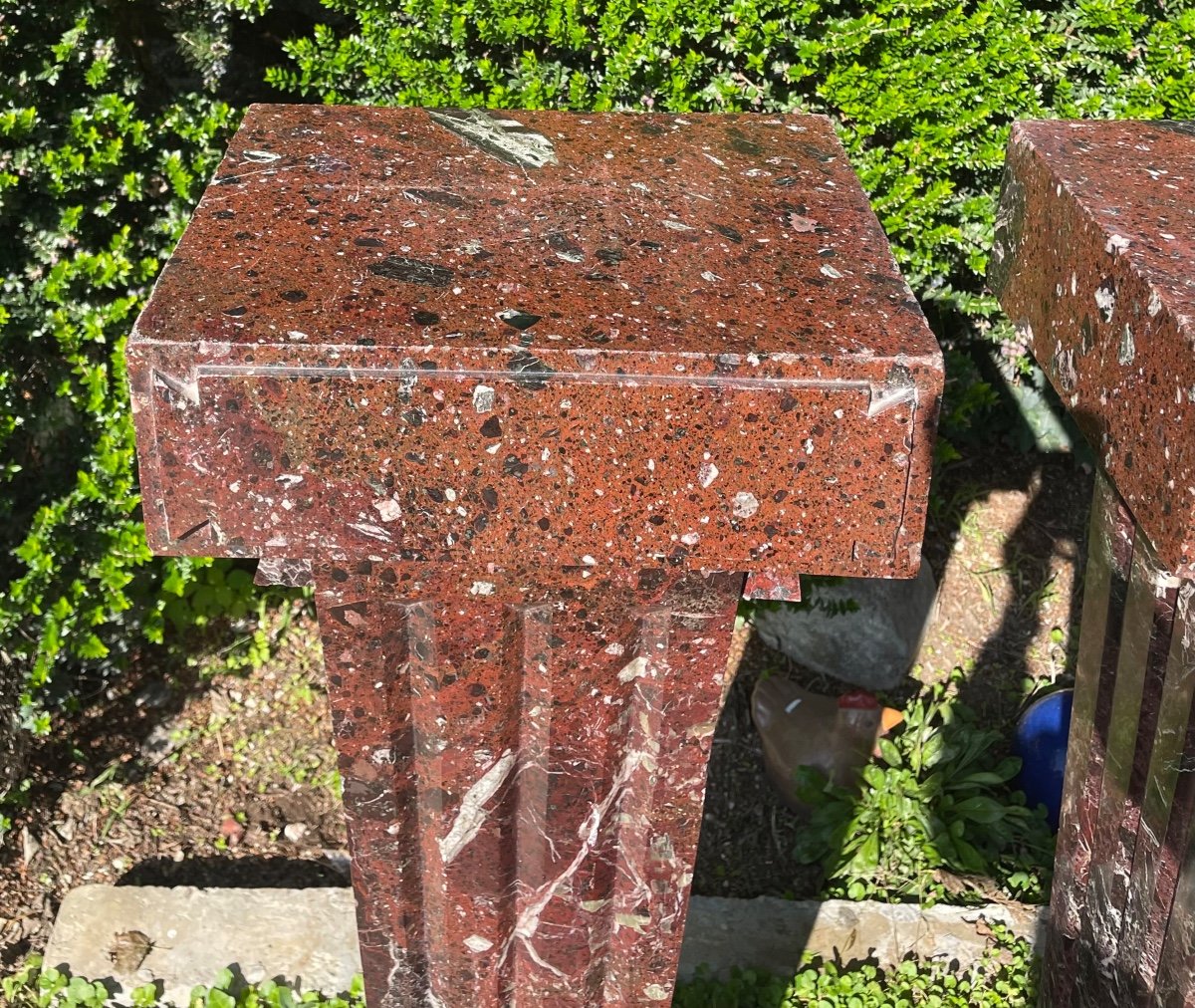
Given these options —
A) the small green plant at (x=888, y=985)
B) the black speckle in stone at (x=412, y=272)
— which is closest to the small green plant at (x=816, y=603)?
the small green plant at (x=888, y=985)

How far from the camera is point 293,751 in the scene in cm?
366

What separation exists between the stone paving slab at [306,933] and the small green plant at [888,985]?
3 cm

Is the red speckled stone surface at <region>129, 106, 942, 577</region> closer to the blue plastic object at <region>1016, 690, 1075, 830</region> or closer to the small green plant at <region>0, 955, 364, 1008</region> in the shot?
the small green plant at <region>0, 955, 364, 1008</region>

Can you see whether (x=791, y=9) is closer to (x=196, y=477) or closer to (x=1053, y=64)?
(x=1053, y=64)

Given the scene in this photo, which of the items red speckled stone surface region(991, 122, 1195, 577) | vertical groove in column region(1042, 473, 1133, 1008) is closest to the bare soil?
vertical groove in column region(1042, 473, 1133, 1008)

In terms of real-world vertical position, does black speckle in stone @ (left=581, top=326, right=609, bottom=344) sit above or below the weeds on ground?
above

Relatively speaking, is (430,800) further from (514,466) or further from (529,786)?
(514,466)

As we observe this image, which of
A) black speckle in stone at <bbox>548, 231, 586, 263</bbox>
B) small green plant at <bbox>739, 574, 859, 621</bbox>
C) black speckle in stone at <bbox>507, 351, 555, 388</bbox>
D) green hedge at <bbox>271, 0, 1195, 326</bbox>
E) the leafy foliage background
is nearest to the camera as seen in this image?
black speckle in stone at <bbox>507, 351, 555, 388</bbox>

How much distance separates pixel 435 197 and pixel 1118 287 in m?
0.88

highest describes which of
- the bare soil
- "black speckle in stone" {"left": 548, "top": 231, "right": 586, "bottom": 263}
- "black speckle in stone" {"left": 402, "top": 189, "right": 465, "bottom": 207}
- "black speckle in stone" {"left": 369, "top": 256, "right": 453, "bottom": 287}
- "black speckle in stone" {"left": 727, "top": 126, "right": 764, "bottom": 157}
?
"black speckle in stone" {"left": 727, "top": 126, "right": 764, "bottom": 157}

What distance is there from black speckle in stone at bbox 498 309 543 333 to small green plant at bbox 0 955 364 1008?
76.9 inches

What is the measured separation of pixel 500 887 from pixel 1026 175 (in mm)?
1365

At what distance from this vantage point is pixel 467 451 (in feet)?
4.41

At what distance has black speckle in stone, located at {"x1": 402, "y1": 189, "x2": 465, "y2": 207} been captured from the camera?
165 centimetres
